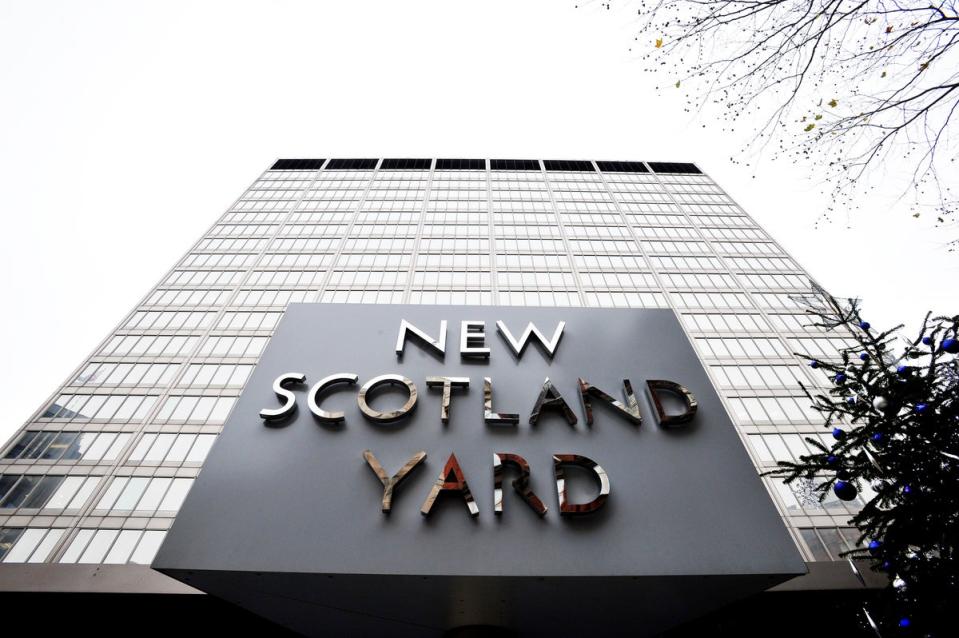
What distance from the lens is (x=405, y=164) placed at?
2596 inches

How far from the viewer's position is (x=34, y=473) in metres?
30.3

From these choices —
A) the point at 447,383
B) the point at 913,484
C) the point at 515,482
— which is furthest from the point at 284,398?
the point at 913,484

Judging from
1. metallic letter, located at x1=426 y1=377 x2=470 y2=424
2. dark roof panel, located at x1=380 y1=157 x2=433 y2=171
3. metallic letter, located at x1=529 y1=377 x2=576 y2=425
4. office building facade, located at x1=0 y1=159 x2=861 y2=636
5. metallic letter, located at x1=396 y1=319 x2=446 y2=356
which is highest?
dark roof panel, located at x1=380 y1=157 x2=433 y2=171

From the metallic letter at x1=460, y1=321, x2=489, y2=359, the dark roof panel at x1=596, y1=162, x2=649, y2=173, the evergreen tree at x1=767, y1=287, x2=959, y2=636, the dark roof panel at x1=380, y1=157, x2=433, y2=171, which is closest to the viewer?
the evergreen tree at x1=767, y1=287, x2=959, y2=636

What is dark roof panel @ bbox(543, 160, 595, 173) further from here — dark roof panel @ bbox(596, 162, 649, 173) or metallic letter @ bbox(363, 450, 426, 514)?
metallic letter @ bbox(363, 450, 426, 514)

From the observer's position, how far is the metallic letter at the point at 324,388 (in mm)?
9359

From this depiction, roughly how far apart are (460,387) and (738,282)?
140 feet

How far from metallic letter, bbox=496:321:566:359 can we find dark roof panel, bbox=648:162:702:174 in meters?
62.8

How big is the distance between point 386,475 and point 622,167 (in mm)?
67490

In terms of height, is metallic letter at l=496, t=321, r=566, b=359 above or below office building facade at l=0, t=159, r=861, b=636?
below

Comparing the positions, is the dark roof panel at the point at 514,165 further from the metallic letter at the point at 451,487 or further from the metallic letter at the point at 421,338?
the metallic letter at the point at 451,487

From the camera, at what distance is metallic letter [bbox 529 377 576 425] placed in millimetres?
9516

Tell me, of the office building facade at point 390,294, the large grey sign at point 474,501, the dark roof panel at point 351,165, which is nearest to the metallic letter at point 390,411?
the large grey sign at point 474,501

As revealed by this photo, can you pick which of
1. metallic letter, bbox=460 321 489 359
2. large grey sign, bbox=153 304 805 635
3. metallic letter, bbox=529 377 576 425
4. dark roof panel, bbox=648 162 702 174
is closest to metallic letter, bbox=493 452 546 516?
large grey sign, bbox=153 304 805 635
